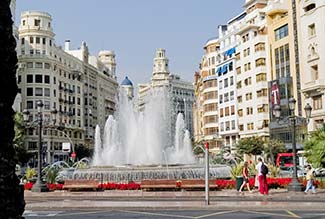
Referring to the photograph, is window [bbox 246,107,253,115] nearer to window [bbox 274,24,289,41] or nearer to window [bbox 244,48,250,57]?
window [bbox 244,48,250,57]

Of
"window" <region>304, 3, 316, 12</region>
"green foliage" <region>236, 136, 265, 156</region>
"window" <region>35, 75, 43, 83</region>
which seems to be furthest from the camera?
"window" <region>35, 75, 43, 83</region>

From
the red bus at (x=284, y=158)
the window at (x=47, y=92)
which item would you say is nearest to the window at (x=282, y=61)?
the red bus at (x=284, y=158)

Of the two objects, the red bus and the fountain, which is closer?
the fountain

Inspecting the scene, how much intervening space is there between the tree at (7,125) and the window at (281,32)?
206ft

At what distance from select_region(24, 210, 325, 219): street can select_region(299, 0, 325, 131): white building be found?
39.5 m

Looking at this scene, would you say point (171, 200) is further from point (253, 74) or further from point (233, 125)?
point (233, 125)

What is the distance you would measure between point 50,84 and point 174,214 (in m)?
83.2

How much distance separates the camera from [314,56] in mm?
57719

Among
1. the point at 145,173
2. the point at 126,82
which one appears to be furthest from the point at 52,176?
the point at 126,82

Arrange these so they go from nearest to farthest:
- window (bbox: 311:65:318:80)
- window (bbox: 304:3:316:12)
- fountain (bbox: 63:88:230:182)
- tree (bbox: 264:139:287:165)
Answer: fountain (bbox: 63:88:230:182), window (bbox: 311:65:318:80), window (bbox: 304:3:316:12), tree (bbox: 264:139:287:165)

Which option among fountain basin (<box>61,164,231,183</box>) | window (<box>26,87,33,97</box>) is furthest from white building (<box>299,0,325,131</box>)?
window (<box>26,87,33,97</box>)

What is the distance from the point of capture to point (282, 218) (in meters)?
15.4

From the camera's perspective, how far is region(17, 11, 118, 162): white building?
93.8 metres

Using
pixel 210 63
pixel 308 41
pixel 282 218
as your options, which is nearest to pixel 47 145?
pixel 210 63
